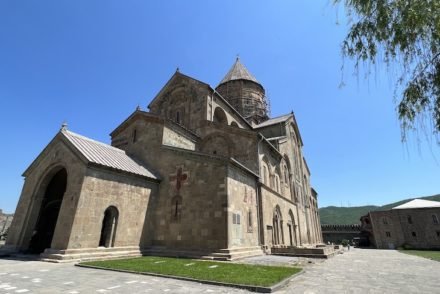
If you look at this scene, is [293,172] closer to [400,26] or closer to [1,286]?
[400,26]

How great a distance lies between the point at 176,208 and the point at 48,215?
304 inches

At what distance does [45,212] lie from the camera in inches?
560

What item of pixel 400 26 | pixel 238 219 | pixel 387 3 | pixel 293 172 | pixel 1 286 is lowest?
pixel 1 286

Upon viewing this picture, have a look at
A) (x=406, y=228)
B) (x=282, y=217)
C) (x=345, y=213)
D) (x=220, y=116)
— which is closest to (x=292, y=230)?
(x=282, y=217)

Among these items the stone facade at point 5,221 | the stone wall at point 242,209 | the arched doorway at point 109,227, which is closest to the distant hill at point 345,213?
the stone wall at point 242,209

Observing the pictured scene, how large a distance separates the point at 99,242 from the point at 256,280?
28.7ft

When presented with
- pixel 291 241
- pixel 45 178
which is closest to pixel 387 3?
pixel 45 178

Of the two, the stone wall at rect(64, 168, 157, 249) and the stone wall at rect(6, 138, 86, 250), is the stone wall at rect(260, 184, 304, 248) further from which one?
the stone wall at rect(6, 138, 86, 250)

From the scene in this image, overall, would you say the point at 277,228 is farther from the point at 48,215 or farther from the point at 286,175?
the point at 48,215

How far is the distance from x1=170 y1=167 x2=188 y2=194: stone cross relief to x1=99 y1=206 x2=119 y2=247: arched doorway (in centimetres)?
350

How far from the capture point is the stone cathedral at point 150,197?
38.1ft

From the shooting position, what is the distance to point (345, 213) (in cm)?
10212

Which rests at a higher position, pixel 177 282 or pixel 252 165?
pixel 252 165

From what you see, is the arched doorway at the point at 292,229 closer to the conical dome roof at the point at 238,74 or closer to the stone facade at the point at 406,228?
the conical dome roof at the point at 238,74
